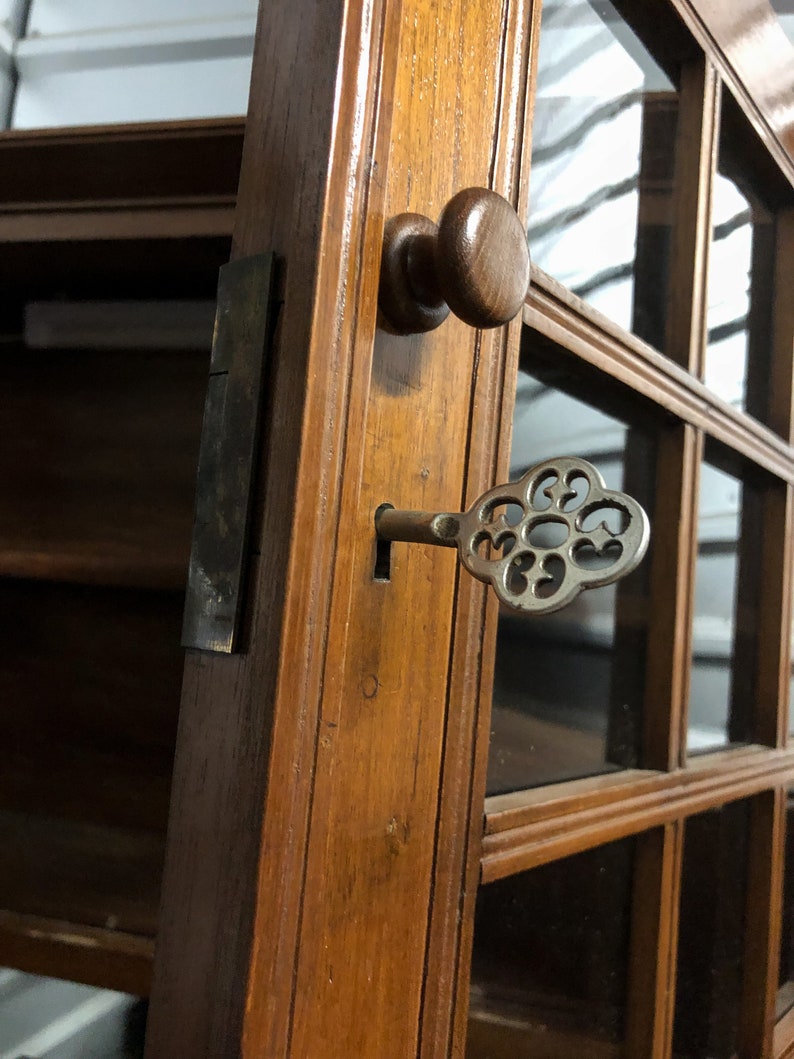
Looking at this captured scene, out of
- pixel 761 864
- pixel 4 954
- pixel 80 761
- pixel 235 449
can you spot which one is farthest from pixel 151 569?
pixel 761 864

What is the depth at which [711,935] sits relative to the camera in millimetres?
751

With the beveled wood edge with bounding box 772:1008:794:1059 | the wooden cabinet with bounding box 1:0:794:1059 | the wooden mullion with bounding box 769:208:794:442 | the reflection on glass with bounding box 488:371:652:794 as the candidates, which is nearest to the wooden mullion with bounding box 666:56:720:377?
the wooden cabinet with bounding box 1:0:794:1059

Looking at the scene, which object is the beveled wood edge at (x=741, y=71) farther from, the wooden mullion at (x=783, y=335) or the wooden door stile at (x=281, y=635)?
the wooden door stile at (x=281, y=635)

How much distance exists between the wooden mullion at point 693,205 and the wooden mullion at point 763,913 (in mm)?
448

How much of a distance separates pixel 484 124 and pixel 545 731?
409mm

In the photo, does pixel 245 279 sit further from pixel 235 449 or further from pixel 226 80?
pixel 226 80

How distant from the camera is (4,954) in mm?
702

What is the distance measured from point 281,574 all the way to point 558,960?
1.57ft

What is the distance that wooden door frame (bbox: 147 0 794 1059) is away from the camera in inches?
11.7

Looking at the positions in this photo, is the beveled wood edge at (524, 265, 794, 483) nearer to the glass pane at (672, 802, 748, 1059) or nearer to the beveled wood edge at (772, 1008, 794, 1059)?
the glass pane at (672, 802, 748, 1059)

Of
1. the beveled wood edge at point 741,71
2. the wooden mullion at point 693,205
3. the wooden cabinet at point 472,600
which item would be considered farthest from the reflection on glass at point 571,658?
the beveled wood edge at point 741,71

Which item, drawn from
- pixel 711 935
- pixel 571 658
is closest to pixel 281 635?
pixel 571 658

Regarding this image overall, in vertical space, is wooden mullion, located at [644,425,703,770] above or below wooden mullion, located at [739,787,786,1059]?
above

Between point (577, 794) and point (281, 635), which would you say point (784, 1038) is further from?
point (281, 635)
